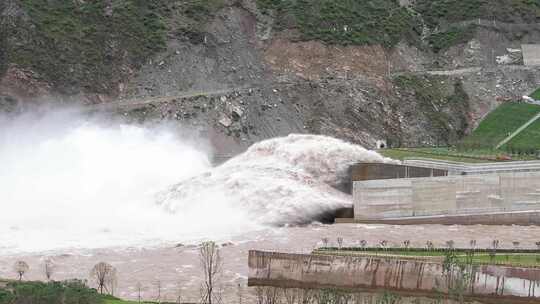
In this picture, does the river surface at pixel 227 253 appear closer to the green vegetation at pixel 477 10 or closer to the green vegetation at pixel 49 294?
the green vegetation at pixel 49 294

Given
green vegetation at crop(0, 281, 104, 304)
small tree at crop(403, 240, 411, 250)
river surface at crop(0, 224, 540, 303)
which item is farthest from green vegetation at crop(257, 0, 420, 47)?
green vegetation at crop(0, 281, 104, 304)

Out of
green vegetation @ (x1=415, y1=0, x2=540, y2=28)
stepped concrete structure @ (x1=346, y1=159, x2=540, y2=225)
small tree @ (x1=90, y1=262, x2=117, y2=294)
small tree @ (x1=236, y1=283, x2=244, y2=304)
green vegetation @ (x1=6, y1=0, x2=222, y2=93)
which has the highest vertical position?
green vegetation @ (x1=415, y1=0, x2=540, y2=28)

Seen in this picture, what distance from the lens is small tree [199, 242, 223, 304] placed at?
149 feet

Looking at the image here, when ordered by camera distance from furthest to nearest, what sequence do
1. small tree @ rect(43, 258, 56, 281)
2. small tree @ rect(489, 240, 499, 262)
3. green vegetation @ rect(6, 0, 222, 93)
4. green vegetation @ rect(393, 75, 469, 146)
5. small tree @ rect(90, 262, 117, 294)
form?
1. green vegetation @ rect(393, 75, 469, 146)
2. green vegetation @ rect(6, 0, 222, 93)
3. small tree @ rect(43, 258, 56, 281)
4. small tree @ rect(489, 240, 499, 262)
5. small tree @ rect(90, 262, 117, 294)

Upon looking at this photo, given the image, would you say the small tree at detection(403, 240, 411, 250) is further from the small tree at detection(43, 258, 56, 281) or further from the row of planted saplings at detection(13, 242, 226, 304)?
the small tree at detection(43, 258, 56, 281)

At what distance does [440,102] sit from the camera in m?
93.9

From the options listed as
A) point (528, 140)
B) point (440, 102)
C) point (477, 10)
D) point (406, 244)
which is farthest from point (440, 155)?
point (477, 10)

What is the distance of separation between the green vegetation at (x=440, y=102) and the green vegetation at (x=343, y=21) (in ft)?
20.0

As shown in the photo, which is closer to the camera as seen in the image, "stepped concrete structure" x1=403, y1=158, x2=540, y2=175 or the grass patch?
"stepped concrete structure" x1=403, y1=158, x2=540, y2=175

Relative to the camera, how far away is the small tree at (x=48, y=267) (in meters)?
49.8

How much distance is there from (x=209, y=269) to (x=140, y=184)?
29.0m

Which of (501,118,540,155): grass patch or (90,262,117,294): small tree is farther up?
(501,118,540,155): grass patch

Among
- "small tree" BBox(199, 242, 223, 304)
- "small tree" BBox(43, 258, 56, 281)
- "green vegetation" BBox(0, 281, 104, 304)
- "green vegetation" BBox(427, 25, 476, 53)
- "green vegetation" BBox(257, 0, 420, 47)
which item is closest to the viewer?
"green vegetation" BBox(0, 281, 104, 304)

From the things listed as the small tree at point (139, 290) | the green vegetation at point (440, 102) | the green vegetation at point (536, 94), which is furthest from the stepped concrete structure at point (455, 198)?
the green vegetation at point (536, 94)
